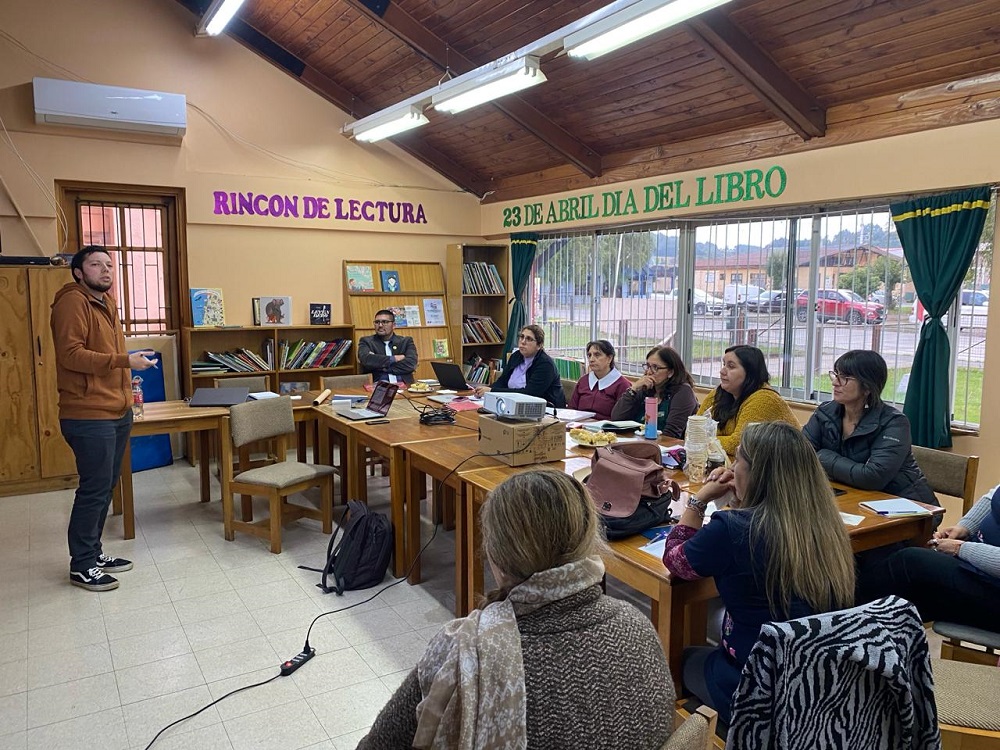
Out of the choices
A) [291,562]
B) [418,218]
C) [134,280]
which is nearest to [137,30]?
[134,280]

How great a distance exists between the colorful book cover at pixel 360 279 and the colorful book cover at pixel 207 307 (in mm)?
1262

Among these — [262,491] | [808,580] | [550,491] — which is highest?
[550,491]

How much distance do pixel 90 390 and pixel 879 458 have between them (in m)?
3.71

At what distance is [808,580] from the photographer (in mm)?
1789

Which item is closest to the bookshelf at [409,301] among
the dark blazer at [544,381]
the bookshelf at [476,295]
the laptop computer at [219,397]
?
the bookshelf at [476,295]

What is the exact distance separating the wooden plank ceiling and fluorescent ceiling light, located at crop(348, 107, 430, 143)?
430mm

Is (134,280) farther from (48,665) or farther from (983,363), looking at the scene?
(983,363)

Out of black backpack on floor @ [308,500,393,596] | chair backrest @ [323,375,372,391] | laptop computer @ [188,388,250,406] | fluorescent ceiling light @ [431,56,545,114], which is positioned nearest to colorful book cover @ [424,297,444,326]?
chair backrest @ [323,375,372,391]

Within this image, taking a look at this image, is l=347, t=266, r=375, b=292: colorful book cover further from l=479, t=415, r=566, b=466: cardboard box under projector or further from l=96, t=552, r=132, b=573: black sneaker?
l=479, t=415, r=566, b=466: cardboard box under projector

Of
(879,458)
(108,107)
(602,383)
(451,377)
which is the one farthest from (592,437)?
(108,107)

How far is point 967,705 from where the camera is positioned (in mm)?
1903

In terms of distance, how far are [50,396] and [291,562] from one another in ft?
9.10

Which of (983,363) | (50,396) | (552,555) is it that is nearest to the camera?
(552,555)

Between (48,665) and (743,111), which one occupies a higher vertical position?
(743,111)
